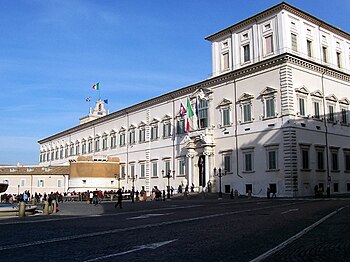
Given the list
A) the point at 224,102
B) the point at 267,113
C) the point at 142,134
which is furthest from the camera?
the point at 142,134

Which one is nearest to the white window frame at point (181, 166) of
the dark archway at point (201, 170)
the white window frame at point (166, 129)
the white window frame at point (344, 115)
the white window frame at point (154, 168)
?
the dark archway at point (201, 170)

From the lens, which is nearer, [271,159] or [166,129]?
[271,159]

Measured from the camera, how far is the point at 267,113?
4266 cm

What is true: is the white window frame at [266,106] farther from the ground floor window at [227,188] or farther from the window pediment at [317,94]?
the ground floor window at [227,188]

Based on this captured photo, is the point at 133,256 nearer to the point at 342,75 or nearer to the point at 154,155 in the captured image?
the point at 342,75

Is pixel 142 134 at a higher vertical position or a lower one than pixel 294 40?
lower

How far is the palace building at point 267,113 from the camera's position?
41125 millimetres

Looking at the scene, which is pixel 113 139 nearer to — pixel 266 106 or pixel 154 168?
pixel 154 168

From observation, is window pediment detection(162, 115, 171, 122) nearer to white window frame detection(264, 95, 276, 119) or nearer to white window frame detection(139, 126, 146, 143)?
white window frame detection(139, 126, 146, 143)

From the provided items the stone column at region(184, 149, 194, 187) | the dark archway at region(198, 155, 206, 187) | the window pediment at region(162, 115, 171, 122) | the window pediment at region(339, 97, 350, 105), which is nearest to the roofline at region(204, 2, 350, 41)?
the window pediment at region(339, 97, 350, 105)

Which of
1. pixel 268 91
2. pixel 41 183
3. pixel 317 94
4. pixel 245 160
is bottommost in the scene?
pixel 41 183

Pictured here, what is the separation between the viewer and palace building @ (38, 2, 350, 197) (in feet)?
135

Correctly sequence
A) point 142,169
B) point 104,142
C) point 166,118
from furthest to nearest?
point 104,142
point 142,169
point 166,118

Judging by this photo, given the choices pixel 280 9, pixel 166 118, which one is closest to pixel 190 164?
pixel 166 118
